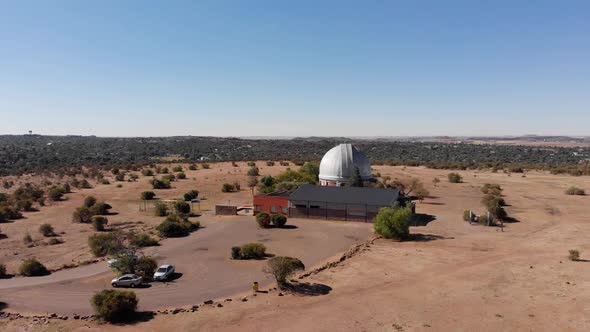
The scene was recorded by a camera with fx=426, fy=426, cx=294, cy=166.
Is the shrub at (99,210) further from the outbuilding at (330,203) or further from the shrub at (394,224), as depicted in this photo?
the shrub at (394,224)

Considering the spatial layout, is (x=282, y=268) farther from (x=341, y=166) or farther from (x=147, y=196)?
(x=147, y=196)

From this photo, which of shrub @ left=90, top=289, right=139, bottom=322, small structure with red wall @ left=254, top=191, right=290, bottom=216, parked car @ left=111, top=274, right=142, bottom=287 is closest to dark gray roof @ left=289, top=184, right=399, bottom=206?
small structure with red wall @ left=254, top=191, right=290, bottom=216

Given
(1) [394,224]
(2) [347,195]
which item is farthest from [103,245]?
(2) [347,195]

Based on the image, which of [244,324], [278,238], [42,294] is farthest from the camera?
[278,238]

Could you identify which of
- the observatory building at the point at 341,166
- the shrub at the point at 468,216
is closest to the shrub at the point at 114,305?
the shrub at the point at 468,216

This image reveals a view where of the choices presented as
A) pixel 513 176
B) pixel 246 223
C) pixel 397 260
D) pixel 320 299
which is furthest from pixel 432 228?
pixel 513 176

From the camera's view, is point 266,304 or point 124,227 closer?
point 266,304

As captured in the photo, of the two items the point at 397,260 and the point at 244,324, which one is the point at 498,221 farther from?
the point at 244,324
